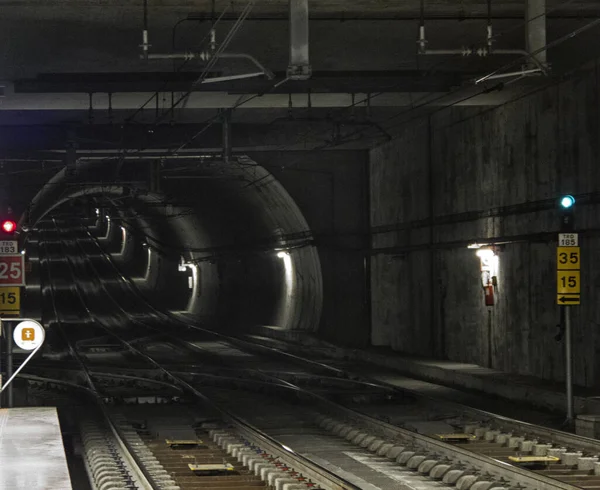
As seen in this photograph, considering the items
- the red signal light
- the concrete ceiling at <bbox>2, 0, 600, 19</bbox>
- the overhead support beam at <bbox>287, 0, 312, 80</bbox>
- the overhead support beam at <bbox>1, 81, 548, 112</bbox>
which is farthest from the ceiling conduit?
the red signal light

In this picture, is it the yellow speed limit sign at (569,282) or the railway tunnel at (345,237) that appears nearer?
the railway tunnel at (345,237)

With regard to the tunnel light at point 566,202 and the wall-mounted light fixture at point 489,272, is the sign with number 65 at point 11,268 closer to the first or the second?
the tunnel light at point 566,202

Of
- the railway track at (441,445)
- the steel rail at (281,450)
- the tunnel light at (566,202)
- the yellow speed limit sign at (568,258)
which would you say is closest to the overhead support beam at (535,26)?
the tunnel light at (566,202)

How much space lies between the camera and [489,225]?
23219 millimetres

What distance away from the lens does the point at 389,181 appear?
29750mm

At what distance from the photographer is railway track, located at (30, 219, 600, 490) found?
12.6 m

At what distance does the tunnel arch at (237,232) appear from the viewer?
3419 centimetres

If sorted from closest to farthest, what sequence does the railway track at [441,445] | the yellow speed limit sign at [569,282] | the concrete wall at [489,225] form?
1. the railway track at [441,445]
2. the yellow speed limit sign at [569,282]
3. the concrete wall at [489,225]

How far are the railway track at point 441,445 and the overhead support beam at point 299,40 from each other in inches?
186

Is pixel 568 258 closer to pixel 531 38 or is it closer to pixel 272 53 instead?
pixel 531 38

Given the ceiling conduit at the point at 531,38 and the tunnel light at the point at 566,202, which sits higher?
the ceiling conduit at the point at 531,38

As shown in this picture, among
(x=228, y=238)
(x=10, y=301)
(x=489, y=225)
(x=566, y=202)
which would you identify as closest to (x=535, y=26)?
(x=566, y=202)

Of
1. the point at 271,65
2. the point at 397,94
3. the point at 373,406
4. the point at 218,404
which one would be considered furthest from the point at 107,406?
the point at 397,94

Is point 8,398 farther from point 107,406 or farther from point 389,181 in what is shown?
point 389,181
